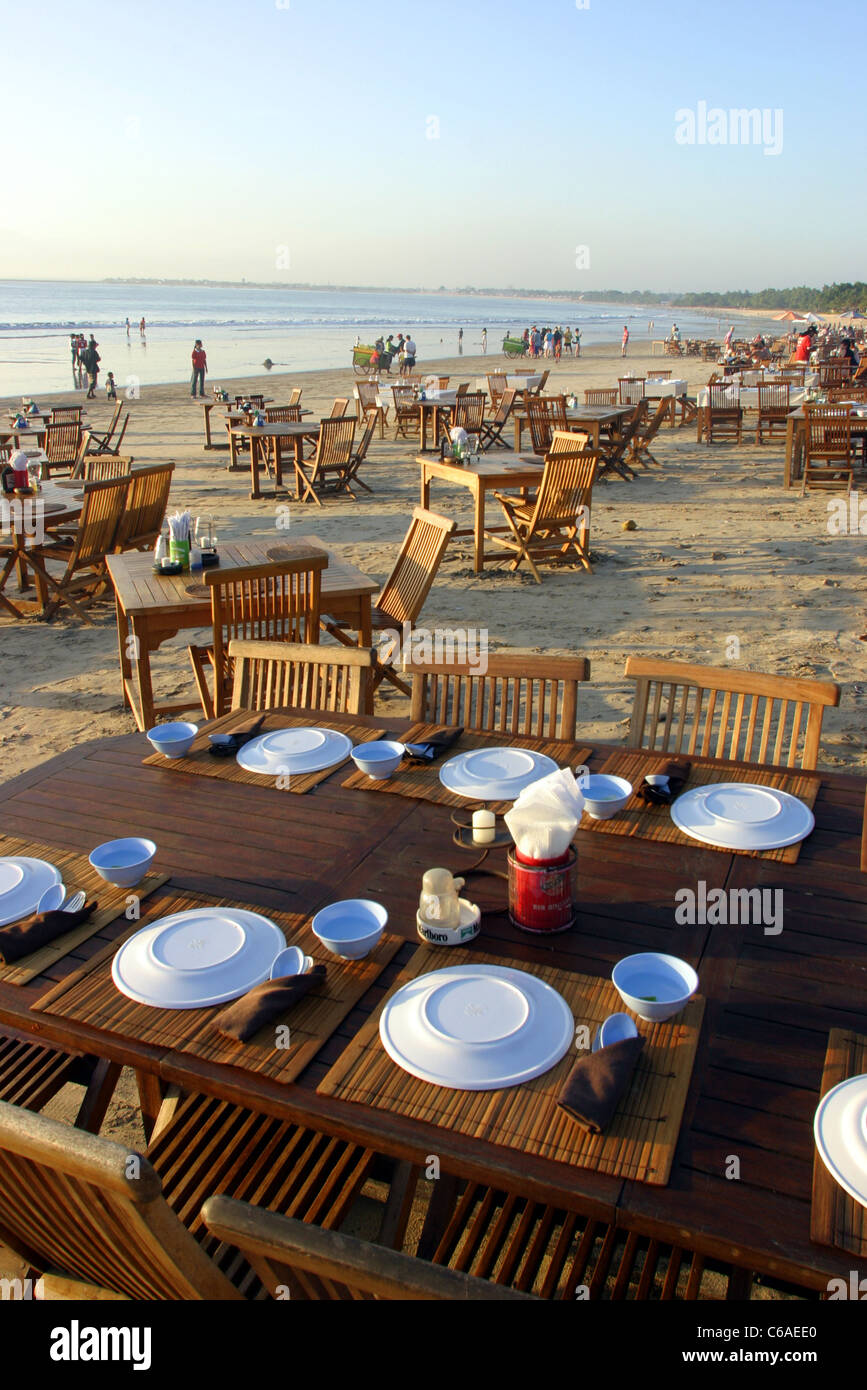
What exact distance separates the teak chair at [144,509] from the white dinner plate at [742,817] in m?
5.68

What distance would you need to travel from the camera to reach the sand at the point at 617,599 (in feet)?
18.4

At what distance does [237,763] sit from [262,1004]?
117 centimetres

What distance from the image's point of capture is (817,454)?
11.1m

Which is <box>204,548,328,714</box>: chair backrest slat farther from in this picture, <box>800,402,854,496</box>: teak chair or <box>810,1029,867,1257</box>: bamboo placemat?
<box>800,402,854,496</box>: teak chair

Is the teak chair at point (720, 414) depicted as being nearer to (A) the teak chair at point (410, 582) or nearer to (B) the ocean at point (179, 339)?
(A) the teak chair at point (410, 582)

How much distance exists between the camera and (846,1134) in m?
1.39

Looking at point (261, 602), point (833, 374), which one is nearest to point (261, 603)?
point (261, 602)

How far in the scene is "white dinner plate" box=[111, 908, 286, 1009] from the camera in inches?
69.7

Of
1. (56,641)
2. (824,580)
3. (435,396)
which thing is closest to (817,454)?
(824,580)

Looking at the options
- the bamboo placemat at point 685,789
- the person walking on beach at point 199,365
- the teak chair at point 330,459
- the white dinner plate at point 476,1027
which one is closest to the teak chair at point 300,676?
the bamboo placemat at point 685,789

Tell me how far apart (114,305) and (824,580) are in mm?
89581

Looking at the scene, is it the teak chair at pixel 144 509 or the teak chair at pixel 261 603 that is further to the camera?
the teak chair at pixel 144 509

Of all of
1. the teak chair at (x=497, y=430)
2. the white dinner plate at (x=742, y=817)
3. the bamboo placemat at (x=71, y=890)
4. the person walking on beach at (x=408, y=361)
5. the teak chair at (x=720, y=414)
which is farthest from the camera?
the person walking on beach at (x=408, y=361)

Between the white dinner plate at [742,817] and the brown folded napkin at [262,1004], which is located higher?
the white dinner plate at [742,817]
